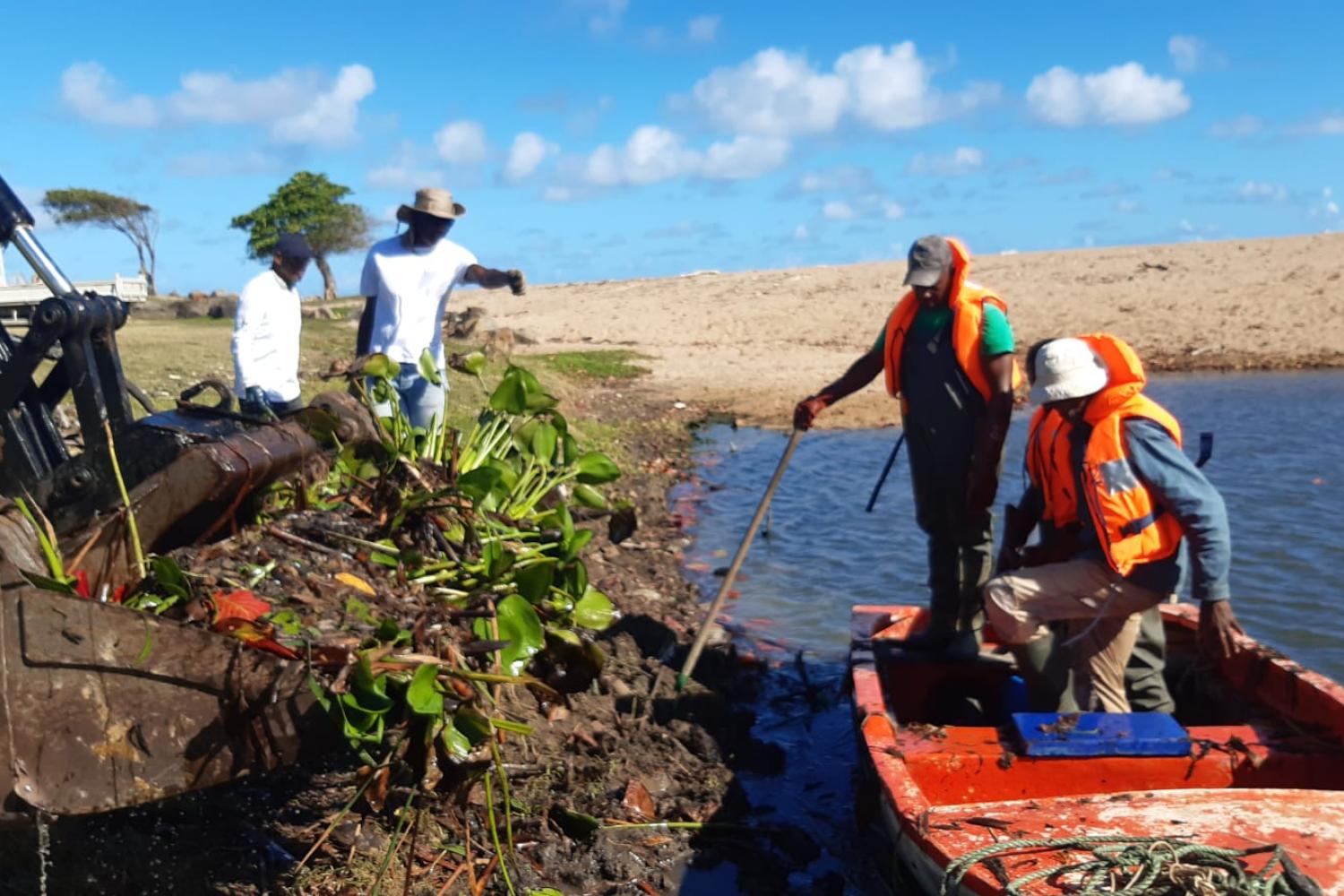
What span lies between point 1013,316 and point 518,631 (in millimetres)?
24440

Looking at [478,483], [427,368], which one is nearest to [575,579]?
[478,483]

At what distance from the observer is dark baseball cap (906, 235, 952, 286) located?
5.68m

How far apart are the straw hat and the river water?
318 centimetres

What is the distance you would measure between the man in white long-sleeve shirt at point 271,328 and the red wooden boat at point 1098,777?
3482 mm

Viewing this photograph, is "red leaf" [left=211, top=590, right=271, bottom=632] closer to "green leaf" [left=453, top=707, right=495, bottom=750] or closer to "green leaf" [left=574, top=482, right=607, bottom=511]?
"green leaf" [left=453, top=707, right=495, bottom=750]

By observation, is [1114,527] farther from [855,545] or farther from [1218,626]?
[855,545]

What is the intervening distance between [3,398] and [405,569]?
145 cm

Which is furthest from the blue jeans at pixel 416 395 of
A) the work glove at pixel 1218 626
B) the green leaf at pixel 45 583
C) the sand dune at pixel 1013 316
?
the sand dune at pixel 1013 316

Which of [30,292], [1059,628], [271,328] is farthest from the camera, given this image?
[30,292]

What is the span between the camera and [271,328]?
22.5 ft

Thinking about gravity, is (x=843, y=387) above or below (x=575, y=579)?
above

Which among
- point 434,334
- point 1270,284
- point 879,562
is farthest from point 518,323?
point 434,334

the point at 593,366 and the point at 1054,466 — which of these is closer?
the point at 1054,466

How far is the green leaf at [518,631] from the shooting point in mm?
3631
